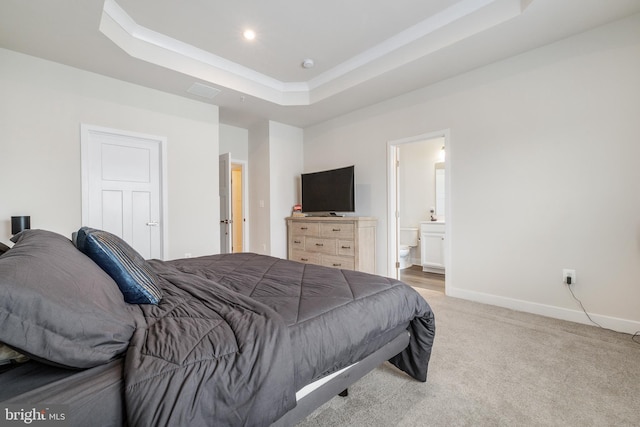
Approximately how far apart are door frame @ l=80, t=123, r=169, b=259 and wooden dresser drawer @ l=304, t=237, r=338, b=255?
201 centimetres

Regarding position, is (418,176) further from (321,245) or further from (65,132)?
(65,132)

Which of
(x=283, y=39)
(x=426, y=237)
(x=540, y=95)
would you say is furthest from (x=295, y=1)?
(x=426, y=237)

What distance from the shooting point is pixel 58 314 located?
0.75 meters

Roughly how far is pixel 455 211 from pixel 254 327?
311 centimetres

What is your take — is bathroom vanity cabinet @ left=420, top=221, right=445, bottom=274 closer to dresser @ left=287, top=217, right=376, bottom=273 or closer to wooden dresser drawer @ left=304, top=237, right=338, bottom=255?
dresser @ left=287, top=217, right=376, bottom=273

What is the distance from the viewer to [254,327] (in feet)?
3.30

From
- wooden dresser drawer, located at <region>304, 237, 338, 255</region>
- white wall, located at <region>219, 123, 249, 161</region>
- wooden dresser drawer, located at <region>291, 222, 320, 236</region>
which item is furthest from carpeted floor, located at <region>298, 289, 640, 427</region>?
white wall, located at <region>219, 123, 249, 161</region>

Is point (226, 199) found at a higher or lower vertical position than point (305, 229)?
higher

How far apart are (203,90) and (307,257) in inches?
110

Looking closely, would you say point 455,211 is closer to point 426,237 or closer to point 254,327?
point 426,237

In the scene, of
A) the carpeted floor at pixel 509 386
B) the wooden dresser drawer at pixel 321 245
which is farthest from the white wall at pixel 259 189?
the carpeted floor at pixel 509 386

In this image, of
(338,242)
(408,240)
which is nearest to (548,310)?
(338,242)

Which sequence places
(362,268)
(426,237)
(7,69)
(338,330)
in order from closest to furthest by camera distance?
(338,330) → (7,69) → (362,268) → (426,237)

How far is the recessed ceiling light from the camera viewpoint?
9.51ft
